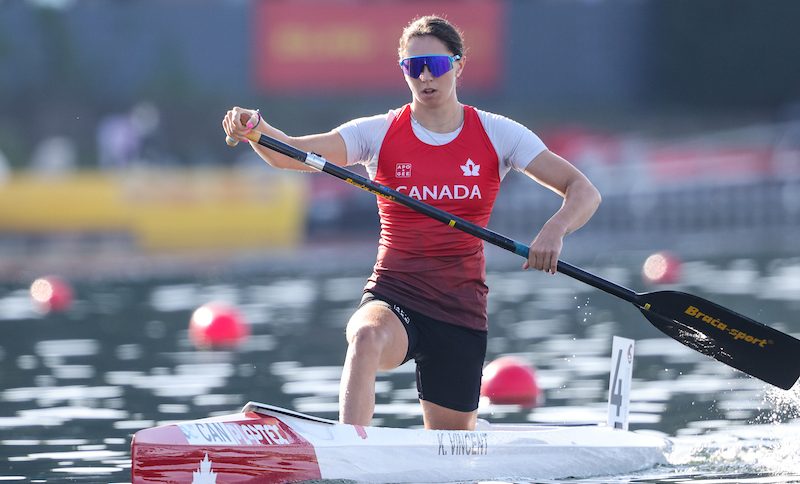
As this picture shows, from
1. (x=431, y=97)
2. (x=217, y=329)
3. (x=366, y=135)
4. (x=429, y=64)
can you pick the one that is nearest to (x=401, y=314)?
(x=366, y=135)

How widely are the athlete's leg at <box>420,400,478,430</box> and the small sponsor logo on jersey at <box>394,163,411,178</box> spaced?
3.35 ft

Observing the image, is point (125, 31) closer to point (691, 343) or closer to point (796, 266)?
point (796, 266)

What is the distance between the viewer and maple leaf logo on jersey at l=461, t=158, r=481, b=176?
22.2ft

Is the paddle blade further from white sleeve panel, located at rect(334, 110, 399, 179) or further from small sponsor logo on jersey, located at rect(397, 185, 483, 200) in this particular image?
white sleeve panel, located at rect(334, 110, 399, 179)

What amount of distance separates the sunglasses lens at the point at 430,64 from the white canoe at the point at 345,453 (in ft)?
5.00

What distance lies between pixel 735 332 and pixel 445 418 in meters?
1.53

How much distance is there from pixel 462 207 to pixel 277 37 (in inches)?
779

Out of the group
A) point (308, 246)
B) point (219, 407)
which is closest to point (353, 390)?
point (219, 407)

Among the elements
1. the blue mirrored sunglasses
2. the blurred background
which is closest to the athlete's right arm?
the blue mirrored sunglasses

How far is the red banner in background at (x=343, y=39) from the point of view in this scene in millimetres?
26234

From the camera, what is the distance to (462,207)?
6879 millimetres

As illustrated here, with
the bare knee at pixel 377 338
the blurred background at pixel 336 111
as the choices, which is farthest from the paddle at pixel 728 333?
the blurred background at pixel 336 111

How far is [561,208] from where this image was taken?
6.72 metres

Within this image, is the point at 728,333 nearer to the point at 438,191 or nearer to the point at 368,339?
the point at 438,191
